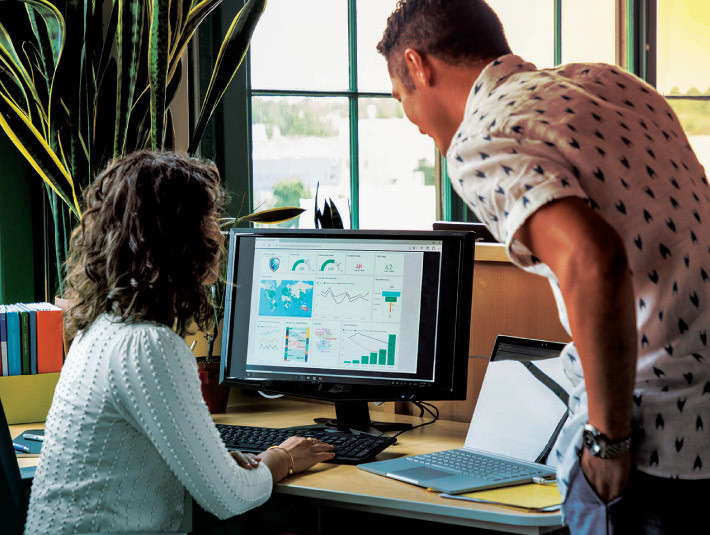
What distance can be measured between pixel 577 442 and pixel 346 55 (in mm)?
2330

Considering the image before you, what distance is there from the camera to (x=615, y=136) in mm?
1024

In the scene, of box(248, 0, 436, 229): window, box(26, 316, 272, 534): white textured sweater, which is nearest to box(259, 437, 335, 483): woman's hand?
box(26, 316, 272, 534): white textured sweater

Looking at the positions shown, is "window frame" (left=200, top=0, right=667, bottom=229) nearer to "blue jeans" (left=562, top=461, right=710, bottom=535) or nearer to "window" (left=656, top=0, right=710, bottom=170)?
"window" (left=656, top=0, right=710, bottom=170)

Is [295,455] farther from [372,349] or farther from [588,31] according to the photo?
[588,31]

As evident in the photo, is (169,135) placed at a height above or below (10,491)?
above

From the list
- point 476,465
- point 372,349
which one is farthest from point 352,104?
point 476,465

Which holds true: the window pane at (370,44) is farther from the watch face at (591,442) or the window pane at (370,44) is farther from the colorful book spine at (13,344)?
the watch face at (591,442)

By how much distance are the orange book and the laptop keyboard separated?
91cm

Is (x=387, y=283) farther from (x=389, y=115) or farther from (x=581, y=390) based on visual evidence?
(x=389, y=115)

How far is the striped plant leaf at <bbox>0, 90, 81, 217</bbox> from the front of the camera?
203 centimetres

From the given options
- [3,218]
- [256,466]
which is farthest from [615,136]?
[3,218]

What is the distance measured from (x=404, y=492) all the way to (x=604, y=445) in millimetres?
505

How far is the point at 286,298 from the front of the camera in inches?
74.2

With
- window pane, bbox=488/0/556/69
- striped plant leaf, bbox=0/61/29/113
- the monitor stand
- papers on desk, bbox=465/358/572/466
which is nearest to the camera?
papers on desk, bbox=465/358/572/466
